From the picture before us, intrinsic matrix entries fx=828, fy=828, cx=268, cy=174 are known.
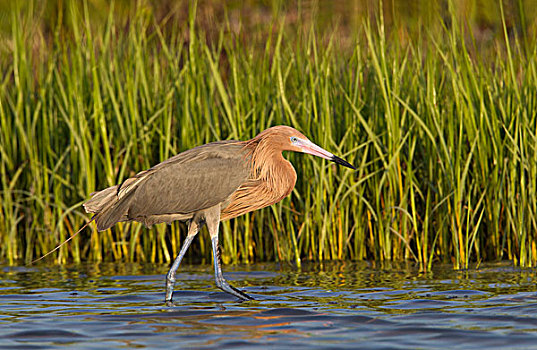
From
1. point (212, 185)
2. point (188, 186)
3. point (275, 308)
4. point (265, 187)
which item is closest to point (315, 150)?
point (265, 187)

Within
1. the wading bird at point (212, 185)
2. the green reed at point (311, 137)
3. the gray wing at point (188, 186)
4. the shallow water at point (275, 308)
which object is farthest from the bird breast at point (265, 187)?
the green reed at point (311, 137)

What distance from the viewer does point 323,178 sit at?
23.7 ft

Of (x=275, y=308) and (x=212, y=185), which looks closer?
(x=275, y=308)

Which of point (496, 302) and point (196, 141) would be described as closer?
point (496, 302)

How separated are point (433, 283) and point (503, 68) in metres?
2.16

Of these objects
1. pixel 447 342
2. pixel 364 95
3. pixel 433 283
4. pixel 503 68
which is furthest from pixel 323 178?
pixel 447 342

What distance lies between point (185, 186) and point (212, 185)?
0.70ft

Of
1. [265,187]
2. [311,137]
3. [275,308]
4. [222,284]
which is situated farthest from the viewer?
[311,137]

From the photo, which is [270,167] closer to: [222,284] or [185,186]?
[185,186]

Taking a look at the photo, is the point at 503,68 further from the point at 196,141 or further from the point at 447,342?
the point at 447,342

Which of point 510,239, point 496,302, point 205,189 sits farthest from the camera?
point 510,239

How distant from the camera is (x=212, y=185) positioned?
20.0 feet

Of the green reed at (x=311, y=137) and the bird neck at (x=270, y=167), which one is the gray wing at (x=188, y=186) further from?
the green reed at (x=311, y=137)

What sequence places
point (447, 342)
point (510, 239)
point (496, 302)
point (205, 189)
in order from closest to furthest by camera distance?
1. point (447, 342)
2. point (496, 302)
3. point (205, 189)
4. point (510, 239)
